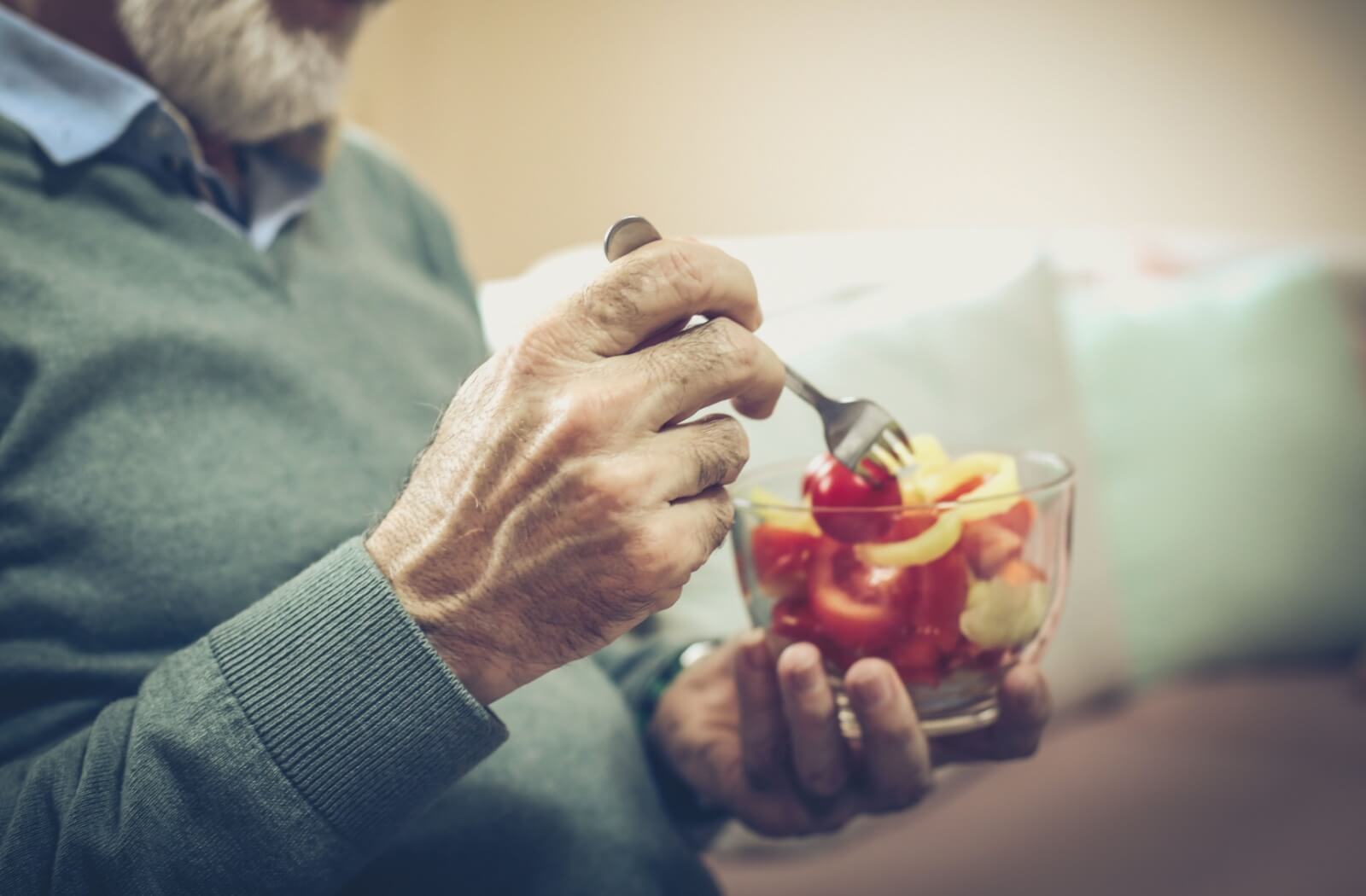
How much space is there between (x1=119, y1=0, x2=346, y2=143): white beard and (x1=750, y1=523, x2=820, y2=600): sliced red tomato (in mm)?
596

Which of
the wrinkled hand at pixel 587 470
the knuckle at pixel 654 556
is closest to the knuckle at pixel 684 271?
the wrinkled hand at pixel 587 470

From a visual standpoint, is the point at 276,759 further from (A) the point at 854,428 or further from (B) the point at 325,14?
(B) the point at 325,14

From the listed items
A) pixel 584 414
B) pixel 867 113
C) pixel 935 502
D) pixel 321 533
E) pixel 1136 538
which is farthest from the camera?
pixel 867 113

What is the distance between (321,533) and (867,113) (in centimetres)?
102

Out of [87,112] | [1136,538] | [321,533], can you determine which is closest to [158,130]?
[87,112]

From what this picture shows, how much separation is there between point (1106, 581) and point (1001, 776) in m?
0.26

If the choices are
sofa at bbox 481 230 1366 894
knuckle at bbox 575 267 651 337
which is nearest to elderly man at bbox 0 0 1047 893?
knuckle at bbox 575 267 651 337

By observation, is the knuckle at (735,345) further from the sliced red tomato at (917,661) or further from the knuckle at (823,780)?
the knuckle at (823,780)

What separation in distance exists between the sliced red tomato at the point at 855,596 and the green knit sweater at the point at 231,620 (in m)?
0.18

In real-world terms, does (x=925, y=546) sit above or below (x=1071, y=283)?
above

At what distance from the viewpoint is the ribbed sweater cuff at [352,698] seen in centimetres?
43

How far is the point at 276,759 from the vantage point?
0.43 metres

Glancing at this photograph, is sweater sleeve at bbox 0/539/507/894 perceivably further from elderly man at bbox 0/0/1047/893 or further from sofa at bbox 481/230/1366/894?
sofa at bbox 481/230/1366/894

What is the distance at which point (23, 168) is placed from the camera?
2.07 ft
